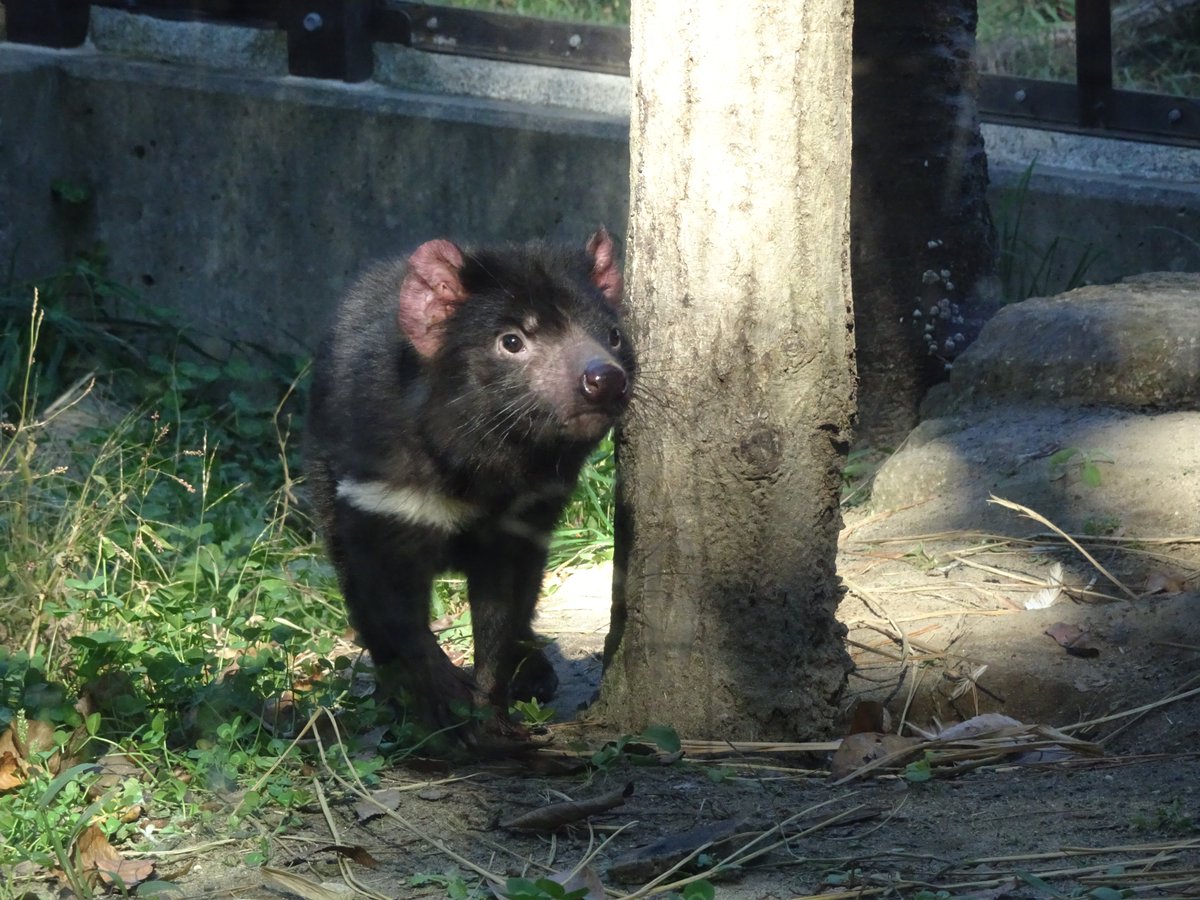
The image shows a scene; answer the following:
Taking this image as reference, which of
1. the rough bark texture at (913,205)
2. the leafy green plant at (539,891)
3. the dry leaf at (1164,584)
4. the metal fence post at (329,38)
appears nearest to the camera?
the leafy green plant at (539,891)

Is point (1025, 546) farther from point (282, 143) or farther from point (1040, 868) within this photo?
point (282, 143)

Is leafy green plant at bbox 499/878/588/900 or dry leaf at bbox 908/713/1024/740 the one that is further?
dry leaf at bbox 908/713/1024/740

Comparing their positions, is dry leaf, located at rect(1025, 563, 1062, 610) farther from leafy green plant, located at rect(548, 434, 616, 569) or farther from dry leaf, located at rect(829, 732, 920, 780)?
leafy green plant, located at rect(548, 434, 616, 569)

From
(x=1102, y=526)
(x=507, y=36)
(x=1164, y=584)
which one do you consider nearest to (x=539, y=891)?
(x=1164, y=584)

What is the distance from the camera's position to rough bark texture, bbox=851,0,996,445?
5.66 meters

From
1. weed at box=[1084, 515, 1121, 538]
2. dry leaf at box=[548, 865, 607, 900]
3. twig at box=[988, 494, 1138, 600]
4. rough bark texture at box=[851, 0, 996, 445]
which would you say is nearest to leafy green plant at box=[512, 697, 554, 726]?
dry leaf at box=[548, 865, 607, 900]

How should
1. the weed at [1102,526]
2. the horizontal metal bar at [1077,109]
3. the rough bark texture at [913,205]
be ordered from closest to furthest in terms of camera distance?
the weed at [1102,526] → the rough bark texture at [913,205] → the horizontal metal bar at [1077,109]

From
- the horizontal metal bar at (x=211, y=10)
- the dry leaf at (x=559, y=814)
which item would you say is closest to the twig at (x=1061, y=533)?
the dry leaf at (x=559, y=814)

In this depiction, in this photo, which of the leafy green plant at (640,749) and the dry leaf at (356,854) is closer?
the dry leaf at (356,854)

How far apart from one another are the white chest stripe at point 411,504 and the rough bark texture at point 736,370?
430mm

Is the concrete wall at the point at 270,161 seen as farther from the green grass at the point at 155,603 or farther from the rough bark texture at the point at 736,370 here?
the rough bark texture at the point at 736,370

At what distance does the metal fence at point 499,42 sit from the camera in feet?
21.5

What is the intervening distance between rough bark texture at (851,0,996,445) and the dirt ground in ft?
4.83

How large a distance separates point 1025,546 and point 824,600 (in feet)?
3.85
